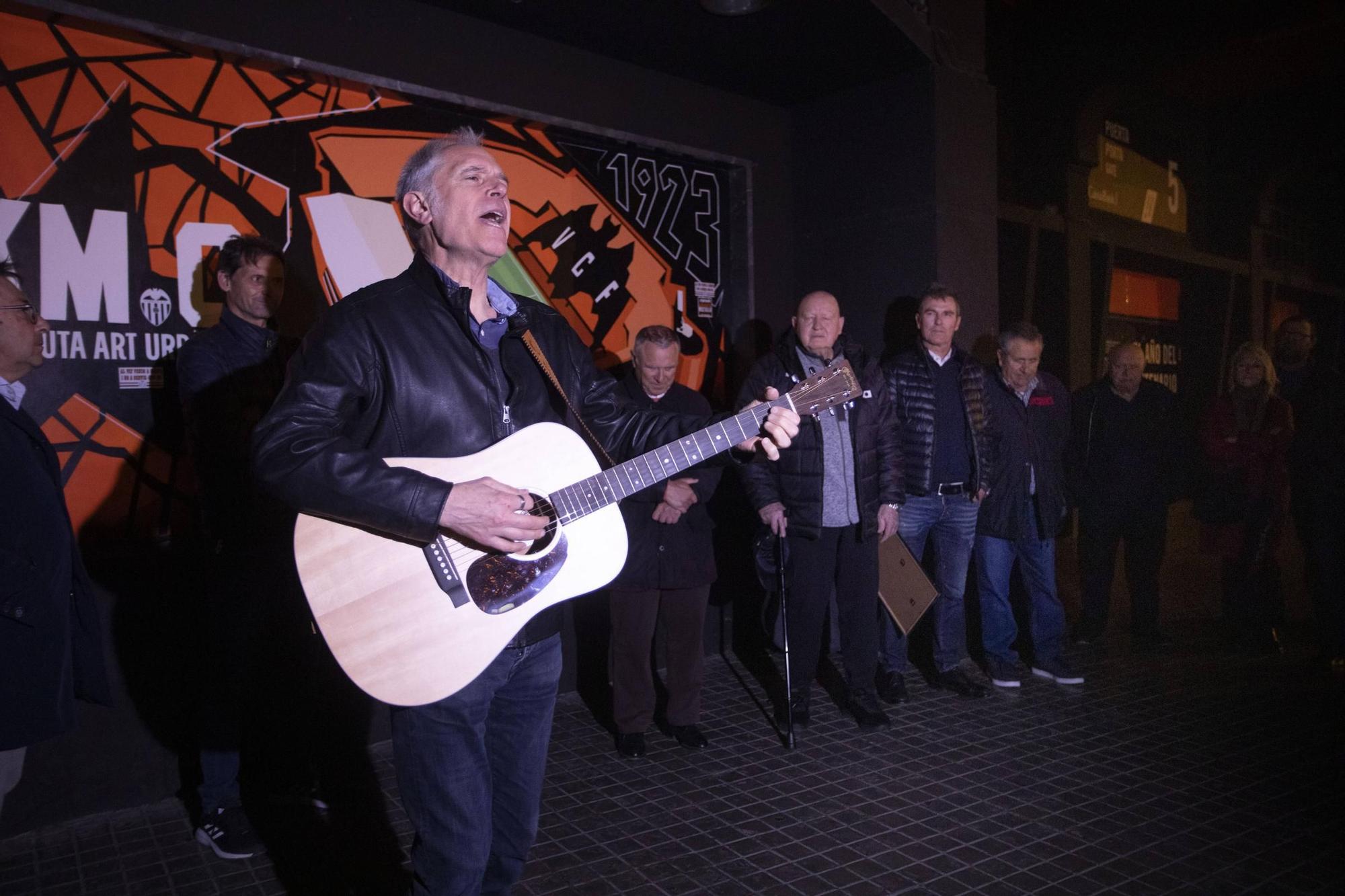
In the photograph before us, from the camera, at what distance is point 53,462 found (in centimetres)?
288

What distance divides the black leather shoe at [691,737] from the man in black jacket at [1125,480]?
3378mm

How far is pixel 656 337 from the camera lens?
4750 mm

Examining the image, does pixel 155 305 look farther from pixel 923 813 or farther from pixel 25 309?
pixel 923 813

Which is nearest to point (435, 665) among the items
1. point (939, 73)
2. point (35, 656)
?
point (35, 656)

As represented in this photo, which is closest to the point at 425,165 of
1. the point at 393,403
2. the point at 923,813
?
the point at 393,403

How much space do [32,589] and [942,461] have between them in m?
4.54

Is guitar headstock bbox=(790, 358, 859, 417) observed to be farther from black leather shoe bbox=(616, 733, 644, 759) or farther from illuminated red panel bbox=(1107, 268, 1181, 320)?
illuminated red panel bbox=(1107, 268, 1181, 320)

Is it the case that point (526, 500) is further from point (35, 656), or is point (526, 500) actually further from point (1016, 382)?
point (1016, 382)

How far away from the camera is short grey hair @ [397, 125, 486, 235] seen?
226 centimetres

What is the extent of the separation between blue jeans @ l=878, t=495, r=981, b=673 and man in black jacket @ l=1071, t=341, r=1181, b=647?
1.41 meters

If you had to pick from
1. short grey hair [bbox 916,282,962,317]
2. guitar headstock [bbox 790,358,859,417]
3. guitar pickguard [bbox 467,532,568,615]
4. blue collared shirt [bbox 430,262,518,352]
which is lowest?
guitar pickguard [bbox 467,532,568,615]

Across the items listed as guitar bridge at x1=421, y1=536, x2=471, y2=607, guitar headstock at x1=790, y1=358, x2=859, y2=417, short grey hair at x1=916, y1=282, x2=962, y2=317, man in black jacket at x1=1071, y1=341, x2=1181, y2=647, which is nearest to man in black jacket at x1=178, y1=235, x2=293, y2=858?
guitar bridge at x1=421, y1=536, x2=471, y2=607

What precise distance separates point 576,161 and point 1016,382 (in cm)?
308

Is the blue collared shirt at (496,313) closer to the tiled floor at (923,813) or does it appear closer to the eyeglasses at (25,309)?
the eyeglasses at (25,309)
